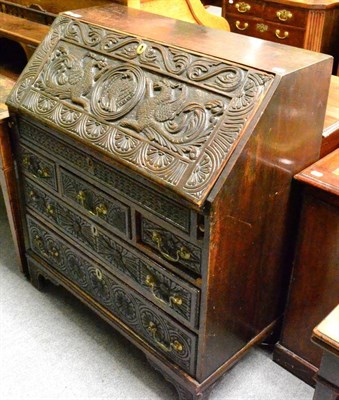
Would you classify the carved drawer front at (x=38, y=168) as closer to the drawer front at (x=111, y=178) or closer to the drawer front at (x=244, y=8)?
the drawer front at (x=111, y=178)

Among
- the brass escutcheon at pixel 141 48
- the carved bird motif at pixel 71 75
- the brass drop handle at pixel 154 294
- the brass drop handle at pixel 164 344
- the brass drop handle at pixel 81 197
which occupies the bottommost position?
the brass drop handle at pixel 164 344

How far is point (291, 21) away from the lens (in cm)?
343

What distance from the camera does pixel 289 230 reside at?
1.55 m

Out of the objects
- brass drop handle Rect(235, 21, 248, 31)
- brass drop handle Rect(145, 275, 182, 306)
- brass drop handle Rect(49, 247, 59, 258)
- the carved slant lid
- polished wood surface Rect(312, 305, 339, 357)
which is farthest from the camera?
brass drop handle Rect(235, 21, 248, 31)

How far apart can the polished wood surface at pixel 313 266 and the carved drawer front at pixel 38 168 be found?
790 mm

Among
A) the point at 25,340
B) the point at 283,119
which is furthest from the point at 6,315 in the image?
the point at 283,119

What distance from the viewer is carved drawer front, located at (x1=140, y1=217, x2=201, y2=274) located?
132 centimetres

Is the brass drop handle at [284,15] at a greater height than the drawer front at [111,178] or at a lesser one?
lesser

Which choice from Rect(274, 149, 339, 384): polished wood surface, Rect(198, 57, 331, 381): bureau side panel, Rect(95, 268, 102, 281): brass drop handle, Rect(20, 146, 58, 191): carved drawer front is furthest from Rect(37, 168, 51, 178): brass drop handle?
Rect(274, 149, 339, 384): polished wood surface

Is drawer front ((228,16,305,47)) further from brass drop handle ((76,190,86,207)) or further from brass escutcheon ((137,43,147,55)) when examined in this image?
brass drop handle ((76,190,86,207))

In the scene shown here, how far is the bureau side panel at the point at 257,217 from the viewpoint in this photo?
1.23m

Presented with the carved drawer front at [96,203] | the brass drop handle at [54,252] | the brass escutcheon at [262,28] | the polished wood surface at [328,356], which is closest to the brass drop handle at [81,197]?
the carved drawer front at [96,203]

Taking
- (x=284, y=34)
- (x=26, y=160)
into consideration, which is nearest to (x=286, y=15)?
(x=284, y=34)

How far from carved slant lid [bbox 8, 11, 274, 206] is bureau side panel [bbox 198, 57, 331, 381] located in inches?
2.4
